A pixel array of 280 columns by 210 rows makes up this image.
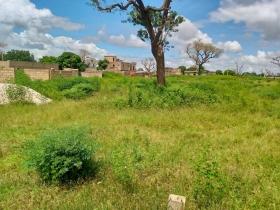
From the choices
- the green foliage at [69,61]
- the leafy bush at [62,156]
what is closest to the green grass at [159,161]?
the leafy bush at [62,156]

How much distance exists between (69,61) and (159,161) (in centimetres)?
5755

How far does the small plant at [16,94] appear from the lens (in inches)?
663

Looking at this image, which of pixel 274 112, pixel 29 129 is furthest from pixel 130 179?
pixel 274 112

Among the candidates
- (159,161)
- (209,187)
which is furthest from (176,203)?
(159,161)

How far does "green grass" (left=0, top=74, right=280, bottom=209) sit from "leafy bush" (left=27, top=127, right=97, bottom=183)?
21cm

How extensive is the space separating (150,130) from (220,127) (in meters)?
2.00

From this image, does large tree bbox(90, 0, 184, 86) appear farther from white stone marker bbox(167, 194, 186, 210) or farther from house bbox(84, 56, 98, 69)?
house bbox(84, 56, 98, 69)

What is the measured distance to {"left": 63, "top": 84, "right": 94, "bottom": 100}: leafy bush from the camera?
2008 centimetres

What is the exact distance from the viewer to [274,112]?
13.7 meters

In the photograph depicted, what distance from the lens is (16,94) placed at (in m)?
17.0

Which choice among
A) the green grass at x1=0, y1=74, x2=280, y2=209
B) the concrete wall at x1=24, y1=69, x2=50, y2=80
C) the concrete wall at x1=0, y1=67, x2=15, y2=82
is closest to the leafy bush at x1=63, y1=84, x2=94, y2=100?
the concrete wall at x1=0, y1=67, x2=15, y2=82

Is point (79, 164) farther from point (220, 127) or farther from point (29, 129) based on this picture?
point (220, 127)

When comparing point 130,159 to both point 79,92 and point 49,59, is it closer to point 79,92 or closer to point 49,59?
point 79,92

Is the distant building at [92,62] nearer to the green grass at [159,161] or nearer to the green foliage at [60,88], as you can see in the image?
the green foliage at [60,88]
